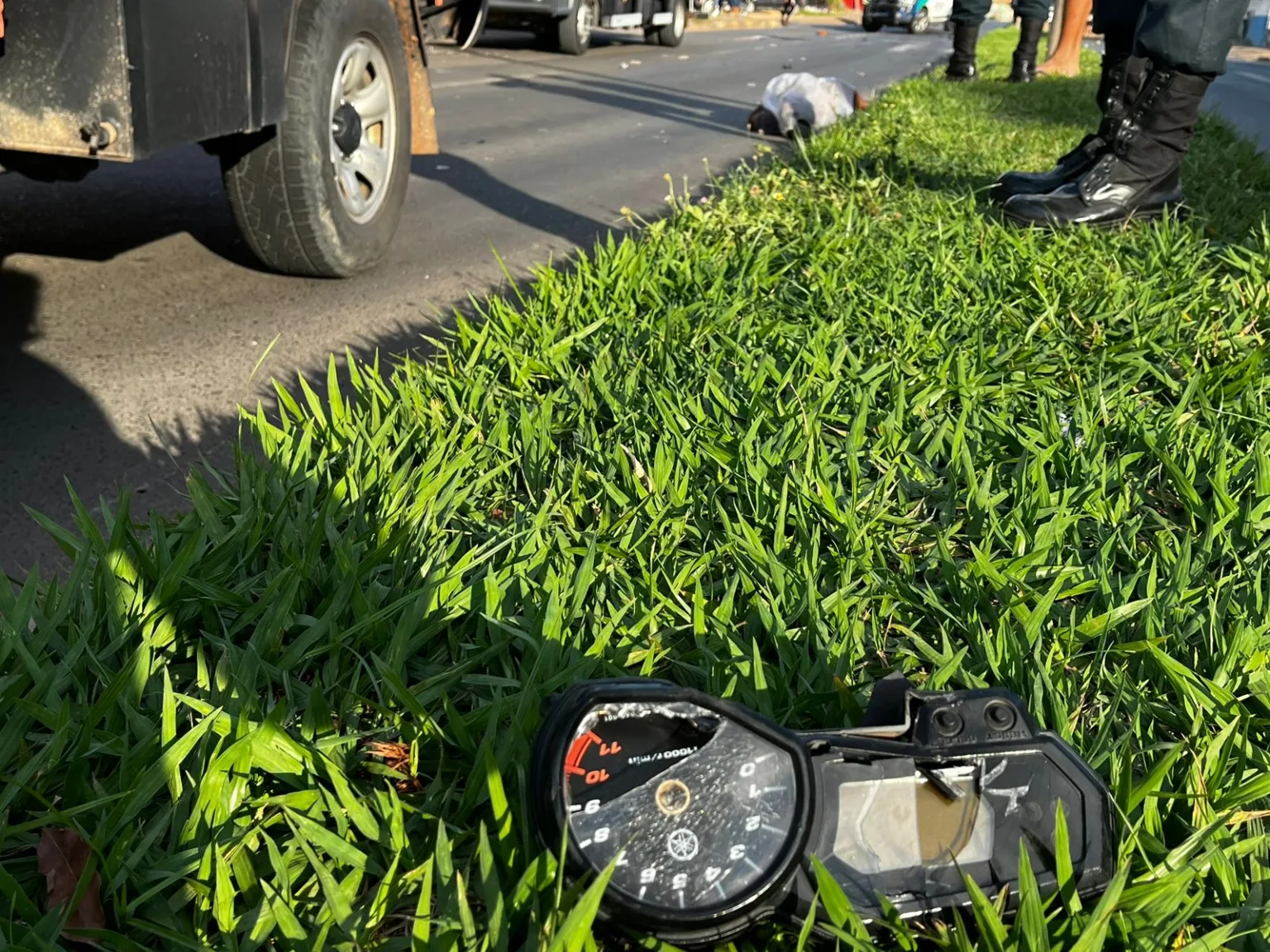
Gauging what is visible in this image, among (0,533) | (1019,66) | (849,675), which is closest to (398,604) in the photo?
(849,675)

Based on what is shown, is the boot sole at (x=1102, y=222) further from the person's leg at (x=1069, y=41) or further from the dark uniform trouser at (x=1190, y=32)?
the person's leg at (x=1069, y=41)

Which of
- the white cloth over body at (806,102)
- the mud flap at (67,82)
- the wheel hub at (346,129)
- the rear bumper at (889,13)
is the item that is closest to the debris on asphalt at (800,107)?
the white cloth over body at (806,102)

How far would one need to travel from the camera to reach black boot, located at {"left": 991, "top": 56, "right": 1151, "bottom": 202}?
404 centimetres

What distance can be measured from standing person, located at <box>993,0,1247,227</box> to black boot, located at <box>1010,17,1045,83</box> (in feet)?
25.5

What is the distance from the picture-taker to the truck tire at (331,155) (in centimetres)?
346

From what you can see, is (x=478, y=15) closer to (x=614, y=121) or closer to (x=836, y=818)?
(x=614, y=121)

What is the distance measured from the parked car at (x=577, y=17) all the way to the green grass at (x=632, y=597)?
1148 centimetres

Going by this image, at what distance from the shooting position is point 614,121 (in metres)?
8.73

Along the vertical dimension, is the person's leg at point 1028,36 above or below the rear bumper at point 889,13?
below

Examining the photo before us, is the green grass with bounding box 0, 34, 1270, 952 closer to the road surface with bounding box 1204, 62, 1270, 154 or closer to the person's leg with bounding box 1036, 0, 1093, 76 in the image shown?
the road surface with bounding box 1204, 62, 1270, 154

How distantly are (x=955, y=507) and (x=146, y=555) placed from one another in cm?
137

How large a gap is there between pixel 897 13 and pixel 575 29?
23.6 metres

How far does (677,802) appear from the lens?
1.16 metres

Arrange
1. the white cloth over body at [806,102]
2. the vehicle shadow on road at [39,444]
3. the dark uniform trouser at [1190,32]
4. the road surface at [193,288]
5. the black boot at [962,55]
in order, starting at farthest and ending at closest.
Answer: the black boot at [962,55] → the white cloth over body at [806,102] → the dark uniform trouser at [1190,32] → the road surface at [193,288] → the vehicle shadow on road at [39,444]
